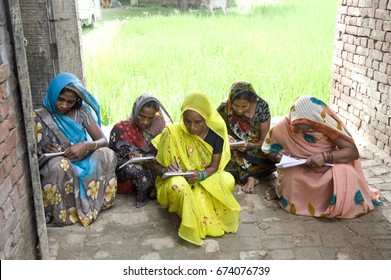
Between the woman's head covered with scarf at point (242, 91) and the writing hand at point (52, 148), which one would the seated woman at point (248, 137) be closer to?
the woman's head covered with scarf at point (242, 91)

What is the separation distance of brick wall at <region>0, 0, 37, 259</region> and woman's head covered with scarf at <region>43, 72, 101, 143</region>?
937 mm

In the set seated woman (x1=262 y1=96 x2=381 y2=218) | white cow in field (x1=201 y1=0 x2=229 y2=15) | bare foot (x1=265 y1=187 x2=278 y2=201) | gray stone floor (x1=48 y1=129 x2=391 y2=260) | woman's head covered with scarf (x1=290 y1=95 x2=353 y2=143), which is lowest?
gray stone floor (x1=48 y1=129 x2=391 y2=260)

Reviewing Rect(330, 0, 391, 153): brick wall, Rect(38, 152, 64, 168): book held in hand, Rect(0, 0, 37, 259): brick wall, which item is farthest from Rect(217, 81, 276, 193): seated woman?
Rect(0, 0, 37, 259): brick wall

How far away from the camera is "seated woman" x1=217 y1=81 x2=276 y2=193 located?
169 inches

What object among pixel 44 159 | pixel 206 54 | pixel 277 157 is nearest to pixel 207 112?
pixel 277 157

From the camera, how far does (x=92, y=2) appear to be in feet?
23.1

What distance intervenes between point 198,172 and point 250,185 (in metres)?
0.91

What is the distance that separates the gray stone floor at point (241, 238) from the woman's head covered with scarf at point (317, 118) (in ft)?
2.36

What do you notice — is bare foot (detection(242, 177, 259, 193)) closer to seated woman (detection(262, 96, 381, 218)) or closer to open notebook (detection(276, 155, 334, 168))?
seated woman (detection(262, 96, 381, 218))

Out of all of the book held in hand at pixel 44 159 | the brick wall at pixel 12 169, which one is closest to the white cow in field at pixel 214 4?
the book held in hand at pixel 44 159

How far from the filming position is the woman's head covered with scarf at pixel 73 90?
142 inches

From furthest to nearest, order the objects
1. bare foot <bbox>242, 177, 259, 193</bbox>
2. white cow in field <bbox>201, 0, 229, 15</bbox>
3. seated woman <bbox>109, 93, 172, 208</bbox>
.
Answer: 1. white cow in field <bbox>201, 0, 229, 15</bbox>
2. bare foot <bbox>242, 177, 259, 193</bbox>
3. seated woman <bbox>109, 93, 172, 208</bbox>

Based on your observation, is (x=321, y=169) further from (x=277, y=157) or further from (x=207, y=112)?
(x=207, y=112)

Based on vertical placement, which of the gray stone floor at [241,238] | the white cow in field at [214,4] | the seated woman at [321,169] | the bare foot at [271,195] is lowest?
the gray stone floor at [241,238]
